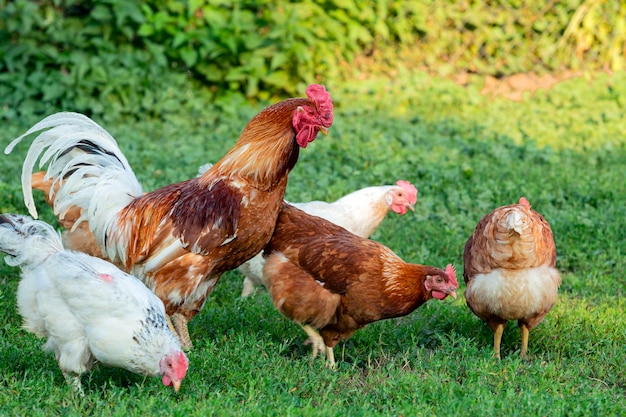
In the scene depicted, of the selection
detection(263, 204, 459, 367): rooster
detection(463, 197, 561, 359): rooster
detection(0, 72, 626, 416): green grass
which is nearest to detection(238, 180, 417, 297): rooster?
detection(0, 72, 626, 416): green grass

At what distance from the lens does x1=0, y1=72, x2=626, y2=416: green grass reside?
14.8ft

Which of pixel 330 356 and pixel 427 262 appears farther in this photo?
pixel 427 262

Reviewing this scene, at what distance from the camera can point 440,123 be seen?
1078 centimetres

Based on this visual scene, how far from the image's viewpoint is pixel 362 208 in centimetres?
676

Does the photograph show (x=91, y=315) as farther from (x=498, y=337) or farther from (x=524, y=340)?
(x=524, y=340)

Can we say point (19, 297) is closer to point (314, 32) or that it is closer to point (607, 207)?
point (607, 207)

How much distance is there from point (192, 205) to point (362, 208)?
6.51 feet

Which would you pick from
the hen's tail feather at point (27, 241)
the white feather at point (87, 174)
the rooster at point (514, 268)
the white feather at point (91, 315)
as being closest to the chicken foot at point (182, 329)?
the white feather at point (87, 174)

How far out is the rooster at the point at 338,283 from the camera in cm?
518

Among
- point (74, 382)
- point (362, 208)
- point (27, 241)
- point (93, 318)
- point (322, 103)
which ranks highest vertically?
point (322, 103)

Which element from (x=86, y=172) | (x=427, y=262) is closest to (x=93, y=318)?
(x=86, y=172)

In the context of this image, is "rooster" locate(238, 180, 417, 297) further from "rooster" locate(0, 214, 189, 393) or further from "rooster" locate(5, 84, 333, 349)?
"rooster" locate(0, 214, 189, 393)

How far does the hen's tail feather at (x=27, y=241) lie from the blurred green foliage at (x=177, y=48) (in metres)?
5.99

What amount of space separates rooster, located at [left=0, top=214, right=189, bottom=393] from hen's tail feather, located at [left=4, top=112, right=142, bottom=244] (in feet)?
2.25
